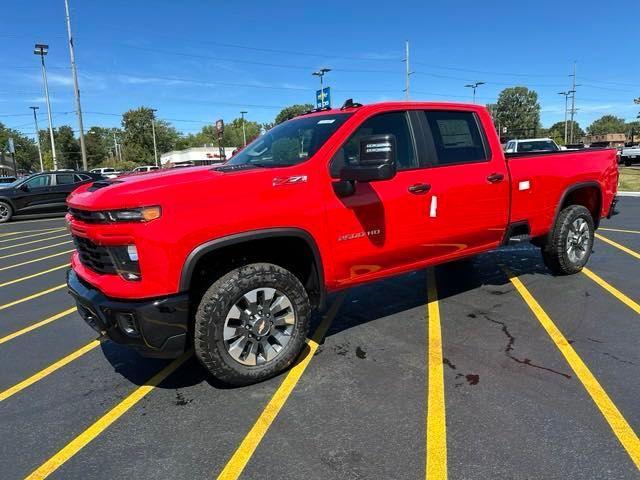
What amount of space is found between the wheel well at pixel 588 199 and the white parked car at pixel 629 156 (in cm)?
3550

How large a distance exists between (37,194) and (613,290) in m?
17.1

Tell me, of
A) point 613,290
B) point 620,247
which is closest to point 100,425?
point 613,290

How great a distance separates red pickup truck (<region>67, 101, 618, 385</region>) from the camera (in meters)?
3.05

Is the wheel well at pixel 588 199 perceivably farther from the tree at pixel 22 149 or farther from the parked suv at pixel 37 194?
the tree at pixel 22 149

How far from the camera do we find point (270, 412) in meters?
3.17

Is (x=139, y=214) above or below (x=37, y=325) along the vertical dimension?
above

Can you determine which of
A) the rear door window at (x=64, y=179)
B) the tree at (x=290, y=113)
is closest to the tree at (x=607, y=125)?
the tree at (x=290, y=113)

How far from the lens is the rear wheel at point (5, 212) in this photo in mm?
16172

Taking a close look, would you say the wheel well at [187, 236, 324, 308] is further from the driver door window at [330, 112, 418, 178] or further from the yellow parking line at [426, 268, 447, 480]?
the yellow parking line at [426, 268, 447, 480]

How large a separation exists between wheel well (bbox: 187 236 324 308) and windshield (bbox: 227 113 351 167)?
65 centimetres

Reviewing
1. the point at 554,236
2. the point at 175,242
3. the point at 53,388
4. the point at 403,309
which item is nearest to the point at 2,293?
the point at 53,388

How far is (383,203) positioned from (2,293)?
5.54 m

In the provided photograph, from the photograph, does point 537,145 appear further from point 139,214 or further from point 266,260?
point 139,214

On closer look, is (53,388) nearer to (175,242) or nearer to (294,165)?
(175,242)
